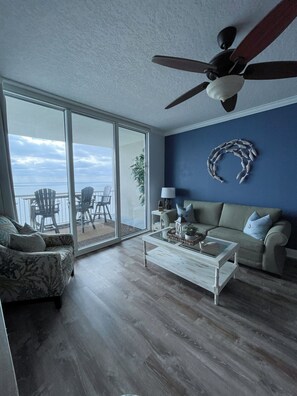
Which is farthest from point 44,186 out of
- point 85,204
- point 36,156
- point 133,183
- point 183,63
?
point 183,63

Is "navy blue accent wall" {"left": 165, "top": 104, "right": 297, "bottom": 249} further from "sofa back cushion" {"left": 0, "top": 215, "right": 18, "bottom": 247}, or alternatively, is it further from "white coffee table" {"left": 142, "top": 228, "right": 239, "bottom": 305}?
"sofa back cushion" {"left": 0, "top": 215, "right": 18, "bottom": 247}

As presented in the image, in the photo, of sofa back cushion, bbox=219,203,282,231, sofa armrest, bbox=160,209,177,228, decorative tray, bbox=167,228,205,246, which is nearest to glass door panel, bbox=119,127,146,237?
sofa armrest, bbox=160,209,177,228

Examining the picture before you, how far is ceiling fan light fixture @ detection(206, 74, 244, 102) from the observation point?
138 cm

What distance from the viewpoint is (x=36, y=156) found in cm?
264

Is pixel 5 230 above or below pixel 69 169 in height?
below

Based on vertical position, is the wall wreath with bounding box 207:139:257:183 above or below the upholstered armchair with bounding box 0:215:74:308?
above

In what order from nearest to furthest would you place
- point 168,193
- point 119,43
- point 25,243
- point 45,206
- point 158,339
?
point 158,339
point 119,43
point 25,243
point 45,206
point 168,193

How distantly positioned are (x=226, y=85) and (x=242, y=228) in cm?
233

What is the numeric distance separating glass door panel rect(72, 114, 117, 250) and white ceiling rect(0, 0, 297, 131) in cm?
73

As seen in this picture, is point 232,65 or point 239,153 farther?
point 239,153

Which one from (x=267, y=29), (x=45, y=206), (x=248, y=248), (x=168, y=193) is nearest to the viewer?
(x=267, y=29)

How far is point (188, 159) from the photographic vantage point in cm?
405

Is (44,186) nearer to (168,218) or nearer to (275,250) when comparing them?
(168,218)

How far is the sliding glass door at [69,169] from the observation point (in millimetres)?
2561
